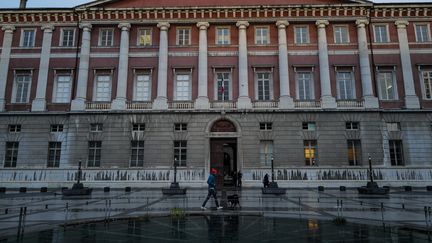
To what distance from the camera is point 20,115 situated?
30219 mm

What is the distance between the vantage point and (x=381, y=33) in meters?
31.4

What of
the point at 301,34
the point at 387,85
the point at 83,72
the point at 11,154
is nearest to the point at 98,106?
the point at 83,72

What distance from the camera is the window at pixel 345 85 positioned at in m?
30.2

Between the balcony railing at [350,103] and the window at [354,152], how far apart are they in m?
3.42

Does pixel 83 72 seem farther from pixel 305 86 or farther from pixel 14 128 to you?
pixel 305 86

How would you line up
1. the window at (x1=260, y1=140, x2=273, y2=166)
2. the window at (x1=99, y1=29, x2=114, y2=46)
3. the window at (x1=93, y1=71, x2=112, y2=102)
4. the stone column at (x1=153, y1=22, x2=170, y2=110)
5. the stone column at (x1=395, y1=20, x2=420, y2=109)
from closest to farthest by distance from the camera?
the window at (x1=260, y1=140, x2=273, y2=166) → the stone column at (x1=395, y1=20, x2=420, y2=109) → the stone column at (x1=153, y1=22, x2=170, y2=110) → the window at (x1=93, y1=71, x2=112, y2=102) → the window at (x1=99, y1=29, x2=114, y2=46)

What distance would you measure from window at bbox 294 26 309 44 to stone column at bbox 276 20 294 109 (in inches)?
53.0

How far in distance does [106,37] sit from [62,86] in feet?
22.5

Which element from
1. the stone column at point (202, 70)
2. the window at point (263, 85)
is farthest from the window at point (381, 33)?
the stone column at point (202, 70)

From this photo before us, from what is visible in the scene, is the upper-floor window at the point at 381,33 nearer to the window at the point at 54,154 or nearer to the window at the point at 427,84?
the window at the point at 427,84

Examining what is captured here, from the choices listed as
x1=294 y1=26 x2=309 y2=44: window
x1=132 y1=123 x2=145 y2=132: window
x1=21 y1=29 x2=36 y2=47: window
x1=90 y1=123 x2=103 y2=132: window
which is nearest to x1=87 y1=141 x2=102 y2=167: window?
x1=90 y1=123 x2=103 y2=132: window

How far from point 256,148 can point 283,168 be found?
122 inches

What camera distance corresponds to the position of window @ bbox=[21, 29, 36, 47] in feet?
105

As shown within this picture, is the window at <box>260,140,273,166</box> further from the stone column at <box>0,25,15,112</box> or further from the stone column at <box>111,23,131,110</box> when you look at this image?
the stone column at <box>0,25,15,112</box>
